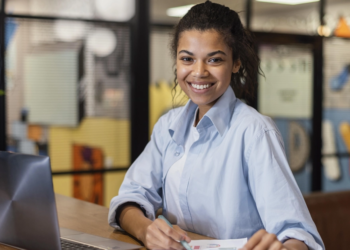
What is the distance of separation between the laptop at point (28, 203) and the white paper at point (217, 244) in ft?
1.13

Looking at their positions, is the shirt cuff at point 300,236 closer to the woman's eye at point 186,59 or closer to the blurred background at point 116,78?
the woman's eye at point 186,59

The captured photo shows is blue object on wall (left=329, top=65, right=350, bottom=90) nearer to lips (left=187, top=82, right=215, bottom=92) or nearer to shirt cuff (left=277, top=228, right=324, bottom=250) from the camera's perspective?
lips (left=187, top=82, right=215, bottom=92)

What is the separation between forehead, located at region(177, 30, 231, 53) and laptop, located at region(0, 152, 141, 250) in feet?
2.00

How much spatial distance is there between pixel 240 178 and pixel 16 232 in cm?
62

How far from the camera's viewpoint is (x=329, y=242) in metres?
2.46

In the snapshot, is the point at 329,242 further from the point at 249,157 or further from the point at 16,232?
the point at 16,232

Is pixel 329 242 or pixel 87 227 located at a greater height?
pixel 87 227

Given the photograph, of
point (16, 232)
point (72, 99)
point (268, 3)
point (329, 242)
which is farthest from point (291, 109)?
point (16, 232)

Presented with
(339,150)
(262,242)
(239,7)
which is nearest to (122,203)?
(262,242)

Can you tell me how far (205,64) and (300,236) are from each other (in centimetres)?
59

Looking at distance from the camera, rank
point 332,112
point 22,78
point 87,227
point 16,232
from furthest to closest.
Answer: point 332,112
point 22,78
point 87,227
point 16,232

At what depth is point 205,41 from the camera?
1.53 metres

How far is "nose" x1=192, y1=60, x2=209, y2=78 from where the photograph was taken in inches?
59.7

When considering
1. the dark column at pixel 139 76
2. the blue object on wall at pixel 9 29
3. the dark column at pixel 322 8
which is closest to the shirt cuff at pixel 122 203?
the blue object on wall at pixel 9 29
